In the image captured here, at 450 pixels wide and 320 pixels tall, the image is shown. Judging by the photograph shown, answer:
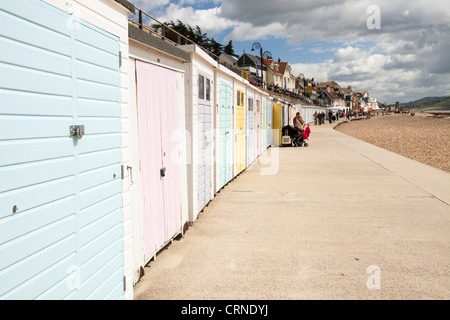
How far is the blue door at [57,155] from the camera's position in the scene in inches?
77.3

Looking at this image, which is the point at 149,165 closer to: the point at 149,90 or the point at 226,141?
the point at 149,90

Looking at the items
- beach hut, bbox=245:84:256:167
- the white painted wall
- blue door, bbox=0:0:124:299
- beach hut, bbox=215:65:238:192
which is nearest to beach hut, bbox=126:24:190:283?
the white painted wall

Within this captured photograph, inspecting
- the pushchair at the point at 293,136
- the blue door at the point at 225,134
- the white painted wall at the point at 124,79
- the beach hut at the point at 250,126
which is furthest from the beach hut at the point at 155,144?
the pushchair at the point at 293,136

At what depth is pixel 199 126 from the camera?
6336mm

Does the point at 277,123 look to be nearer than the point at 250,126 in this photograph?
No

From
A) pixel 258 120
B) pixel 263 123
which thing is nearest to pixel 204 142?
pixel 258 120

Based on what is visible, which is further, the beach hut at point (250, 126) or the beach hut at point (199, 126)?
the beach hut at point (250, 126)

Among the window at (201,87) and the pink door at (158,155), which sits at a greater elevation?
the window at (201,87)

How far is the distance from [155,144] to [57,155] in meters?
2.09

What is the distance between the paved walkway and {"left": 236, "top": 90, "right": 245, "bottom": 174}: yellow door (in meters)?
1.49

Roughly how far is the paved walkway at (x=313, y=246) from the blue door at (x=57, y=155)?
1.22 metres

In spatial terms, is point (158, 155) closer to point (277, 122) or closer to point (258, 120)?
point (258, 120)

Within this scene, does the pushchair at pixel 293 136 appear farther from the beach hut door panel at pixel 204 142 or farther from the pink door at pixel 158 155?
the pink door at pixel 158 155

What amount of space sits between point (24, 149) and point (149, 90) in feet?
7.62
